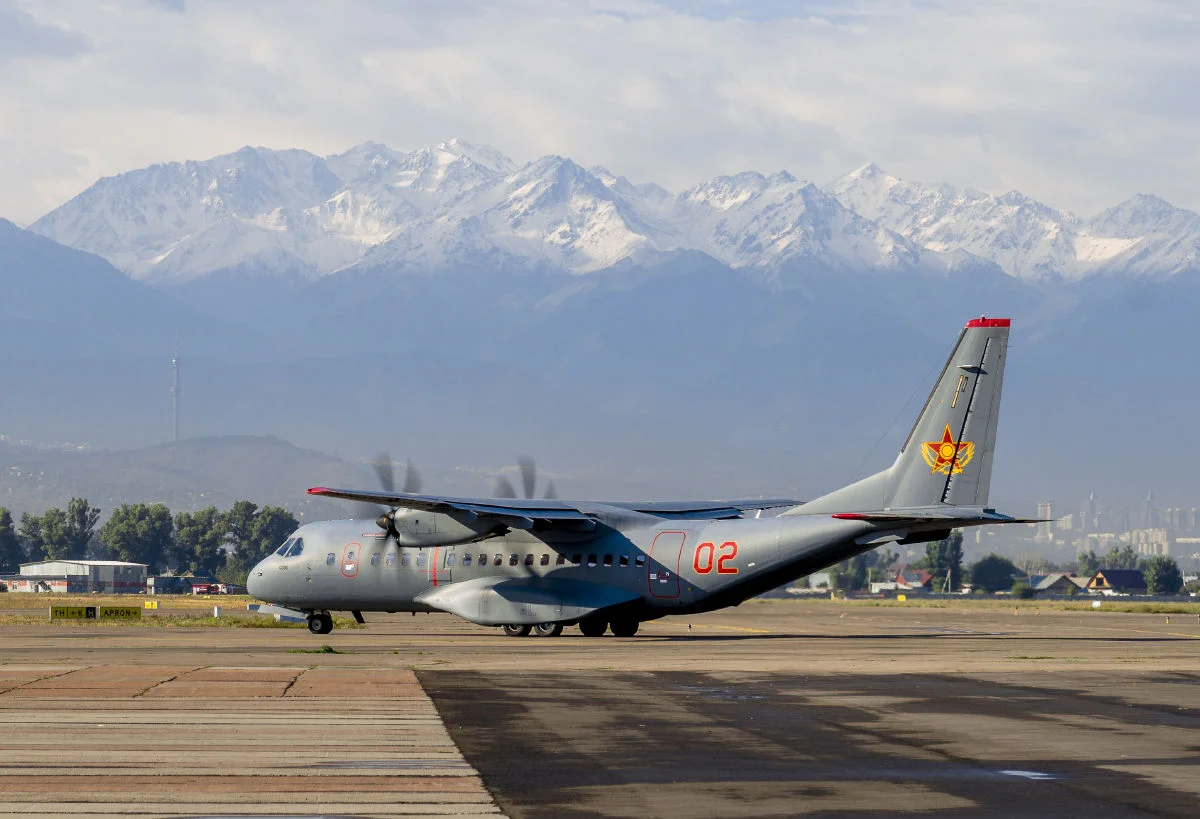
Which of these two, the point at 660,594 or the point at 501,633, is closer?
the point at 660,594

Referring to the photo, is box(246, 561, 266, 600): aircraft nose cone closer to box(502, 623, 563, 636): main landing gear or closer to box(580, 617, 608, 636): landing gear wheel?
box(502, 623, 563, 636): main landing gear

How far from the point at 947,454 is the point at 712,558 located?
655 cm

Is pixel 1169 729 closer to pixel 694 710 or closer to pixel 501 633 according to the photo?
pixel 694 710

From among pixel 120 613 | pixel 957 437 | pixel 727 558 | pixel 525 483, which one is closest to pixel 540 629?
pixel 525 483

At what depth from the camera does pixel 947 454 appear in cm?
4222

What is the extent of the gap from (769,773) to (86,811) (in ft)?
22.6

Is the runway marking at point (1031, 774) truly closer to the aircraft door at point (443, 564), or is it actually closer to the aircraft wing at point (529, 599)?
the aircraft wing at point (529, 599)

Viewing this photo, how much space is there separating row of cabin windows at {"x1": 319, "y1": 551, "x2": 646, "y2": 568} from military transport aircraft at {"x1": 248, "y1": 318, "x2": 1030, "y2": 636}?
4 cm

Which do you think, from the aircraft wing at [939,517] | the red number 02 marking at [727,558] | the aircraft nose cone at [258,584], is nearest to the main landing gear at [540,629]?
the red number 02 marking at [727,558]

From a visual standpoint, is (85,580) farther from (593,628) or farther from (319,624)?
(593,628)

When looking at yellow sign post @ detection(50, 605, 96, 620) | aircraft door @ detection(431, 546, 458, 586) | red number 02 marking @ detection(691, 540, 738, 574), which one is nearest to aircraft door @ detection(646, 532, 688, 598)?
red number 02 marking @ detection(691, 540, 738, 574)

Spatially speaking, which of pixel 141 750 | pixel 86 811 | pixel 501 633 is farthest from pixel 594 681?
pixel 501 633

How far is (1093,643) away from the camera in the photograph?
4472cm

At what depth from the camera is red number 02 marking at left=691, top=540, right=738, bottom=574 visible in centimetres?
4306
